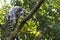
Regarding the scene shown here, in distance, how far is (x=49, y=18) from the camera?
13203mm

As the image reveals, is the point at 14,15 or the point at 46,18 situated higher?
the point at 14,15

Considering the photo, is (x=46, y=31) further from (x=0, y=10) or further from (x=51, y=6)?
(x=0, y=10)

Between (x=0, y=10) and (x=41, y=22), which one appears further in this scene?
(x=41, y=22)

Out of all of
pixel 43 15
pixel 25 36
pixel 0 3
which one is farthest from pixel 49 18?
pixel 0 3

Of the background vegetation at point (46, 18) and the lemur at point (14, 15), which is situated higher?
the lemur at point (14, 15)

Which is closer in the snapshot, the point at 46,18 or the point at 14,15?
the point at 14,15

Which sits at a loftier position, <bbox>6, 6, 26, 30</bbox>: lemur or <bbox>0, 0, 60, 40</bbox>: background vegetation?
<bbox>6, 6, 26, 30</bbox>: lemur

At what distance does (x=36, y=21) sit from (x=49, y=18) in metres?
0.82

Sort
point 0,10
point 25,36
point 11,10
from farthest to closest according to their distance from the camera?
point 25,36
point 0,10
point 11,10

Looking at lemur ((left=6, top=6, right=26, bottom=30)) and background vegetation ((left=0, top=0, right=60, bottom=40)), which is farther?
background vegetation ((left=0, top=0, right=60, bottom=40))

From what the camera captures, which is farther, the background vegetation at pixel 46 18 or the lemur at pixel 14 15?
the background vegetation at pixel 46 18

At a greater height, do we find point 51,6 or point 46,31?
point 51,6

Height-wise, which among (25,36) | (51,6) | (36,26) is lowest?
(25,36)

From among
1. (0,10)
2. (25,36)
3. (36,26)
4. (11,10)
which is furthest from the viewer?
(25,36)
